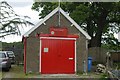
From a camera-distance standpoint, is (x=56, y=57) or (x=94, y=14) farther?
(x=94, y=14)

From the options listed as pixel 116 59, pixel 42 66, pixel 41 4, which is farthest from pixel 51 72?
pixel 41 4

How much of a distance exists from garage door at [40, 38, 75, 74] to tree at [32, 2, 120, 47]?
29.1ft

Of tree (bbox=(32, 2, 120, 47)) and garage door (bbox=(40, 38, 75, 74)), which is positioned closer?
garage door (bbox=(40, 38, 75, 74))

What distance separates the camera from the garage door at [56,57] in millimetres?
26125

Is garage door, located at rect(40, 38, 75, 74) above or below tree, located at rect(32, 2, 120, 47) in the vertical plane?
below

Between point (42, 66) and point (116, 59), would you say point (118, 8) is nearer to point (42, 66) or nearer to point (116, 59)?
point (116, 59)

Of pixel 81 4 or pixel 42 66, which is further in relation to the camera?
Result: pixel 81 4

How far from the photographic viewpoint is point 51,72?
26.0 metres

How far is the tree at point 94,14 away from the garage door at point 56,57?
8.87 metres

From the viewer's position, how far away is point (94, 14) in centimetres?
3888

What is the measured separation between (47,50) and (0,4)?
6882mm

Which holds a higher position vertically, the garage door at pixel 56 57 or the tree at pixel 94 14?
the tree at pixel 94 14

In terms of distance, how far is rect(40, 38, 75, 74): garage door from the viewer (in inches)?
1029

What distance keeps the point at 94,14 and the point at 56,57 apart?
13.9 metres
